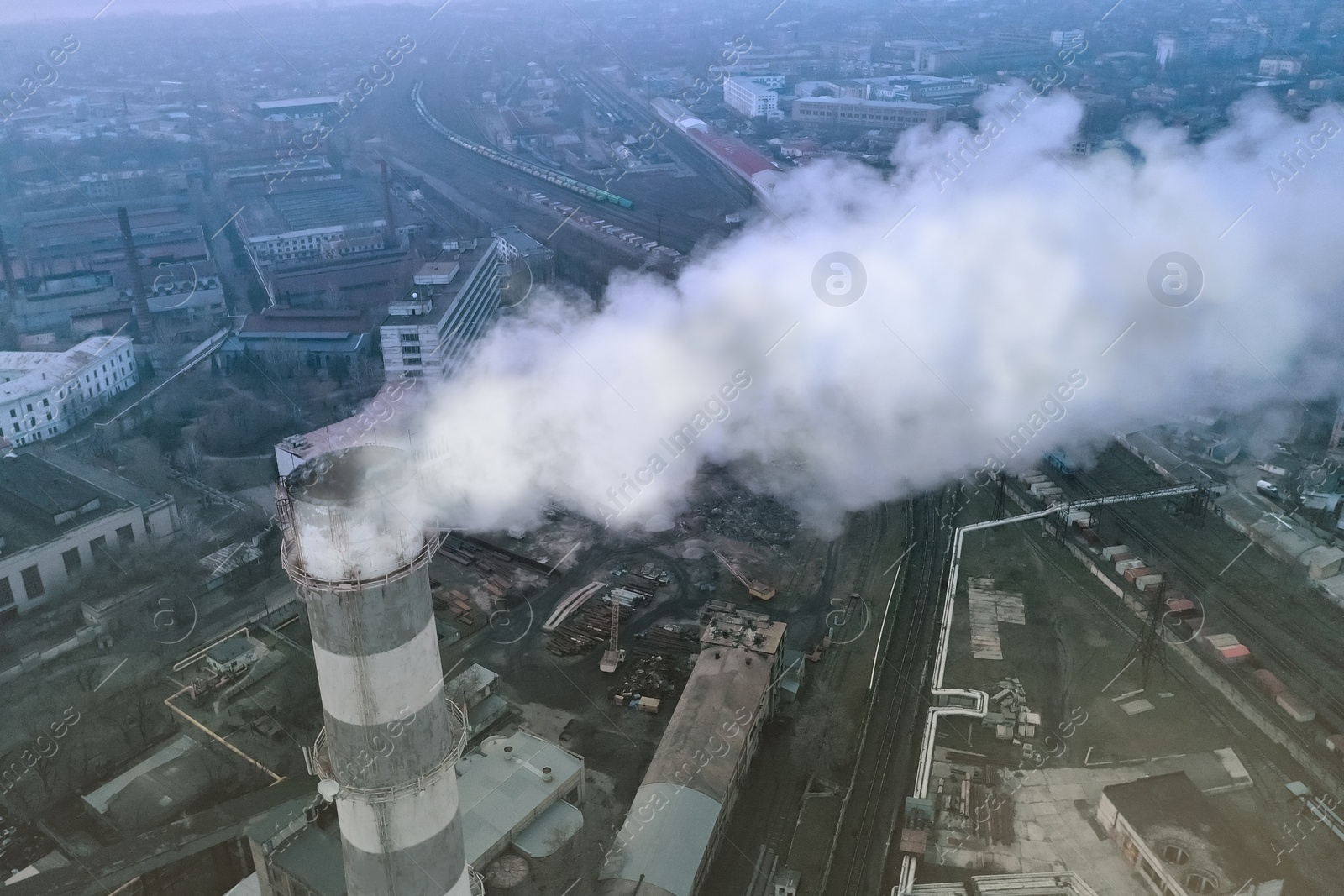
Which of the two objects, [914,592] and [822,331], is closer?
[914,592]

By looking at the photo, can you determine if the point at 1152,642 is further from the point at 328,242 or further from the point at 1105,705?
the point at 328,242

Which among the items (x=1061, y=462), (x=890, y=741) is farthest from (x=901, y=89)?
(x=890, y=741)

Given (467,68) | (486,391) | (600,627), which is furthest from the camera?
(467,68)

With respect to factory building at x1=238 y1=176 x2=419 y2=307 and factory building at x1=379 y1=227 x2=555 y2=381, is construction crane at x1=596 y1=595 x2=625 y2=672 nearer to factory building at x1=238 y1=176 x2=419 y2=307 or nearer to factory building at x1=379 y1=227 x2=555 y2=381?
factory building at x1=379 y1=227 x2=555 y2=381

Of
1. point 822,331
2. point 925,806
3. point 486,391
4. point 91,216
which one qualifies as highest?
point 486,391

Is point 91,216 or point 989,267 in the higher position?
point 989,267

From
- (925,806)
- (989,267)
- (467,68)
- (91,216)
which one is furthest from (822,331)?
(467,68)

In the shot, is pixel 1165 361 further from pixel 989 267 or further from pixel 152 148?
pixel 152 148
